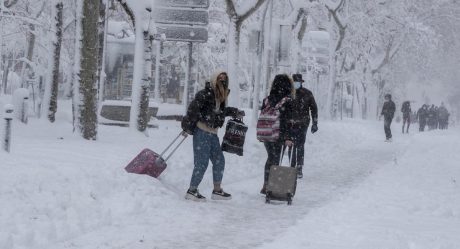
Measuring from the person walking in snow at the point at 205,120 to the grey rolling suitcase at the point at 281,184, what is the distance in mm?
908

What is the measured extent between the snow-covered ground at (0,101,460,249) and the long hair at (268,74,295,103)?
1618 mm

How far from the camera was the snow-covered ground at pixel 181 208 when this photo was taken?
621 centimetres

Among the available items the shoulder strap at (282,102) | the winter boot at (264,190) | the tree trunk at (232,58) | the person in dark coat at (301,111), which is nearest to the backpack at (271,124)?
the shoulder strap at (282,102)

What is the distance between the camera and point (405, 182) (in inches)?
467

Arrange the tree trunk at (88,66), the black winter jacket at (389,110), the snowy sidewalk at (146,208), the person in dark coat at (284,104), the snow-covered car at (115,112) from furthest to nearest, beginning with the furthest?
the black winter jacket at (389,110)
the snow-covered car at (115,112)
the tree trunk at (88,66)
the person in dark coat at (284,104)
the snowy sidewalk at (146,208)

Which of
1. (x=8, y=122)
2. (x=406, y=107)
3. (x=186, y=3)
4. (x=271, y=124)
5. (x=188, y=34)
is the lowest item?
(x=8, y=122)

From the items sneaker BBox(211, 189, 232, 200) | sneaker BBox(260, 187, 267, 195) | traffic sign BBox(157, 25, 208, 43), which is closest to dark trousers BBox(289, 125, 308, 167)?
sneaker BBox(260, 187, 267, 195)

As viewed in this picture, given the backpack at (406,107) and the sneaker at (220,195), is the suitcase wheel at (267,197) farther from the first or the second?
the backpack at (406,107)

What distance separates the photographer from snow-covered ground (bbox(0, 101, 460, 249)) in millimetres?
6211

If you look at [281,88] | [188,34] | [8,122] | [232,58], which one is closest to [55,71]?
[232,58]

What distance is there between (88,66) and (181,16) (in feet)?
10.7

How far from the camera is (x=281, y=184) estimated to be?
9094mm

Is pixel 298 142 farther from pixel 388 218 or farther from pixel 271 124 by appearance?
pixel 388 218

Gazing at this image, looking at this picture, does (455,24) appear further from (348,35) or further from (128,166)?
(128,166)
